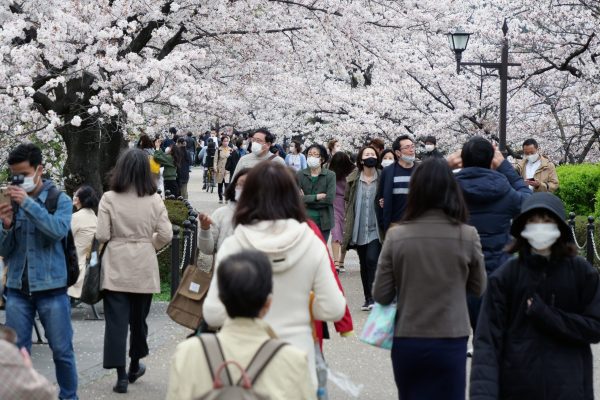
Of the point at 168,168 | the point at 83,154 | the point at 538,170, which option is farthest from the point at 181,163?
the point at 538,170

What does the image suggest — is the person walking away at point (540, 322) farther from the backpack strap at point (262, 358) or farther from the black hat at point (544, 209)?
the backpack strap at point (262, 358)

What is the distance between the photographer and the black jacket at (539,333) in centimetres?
455

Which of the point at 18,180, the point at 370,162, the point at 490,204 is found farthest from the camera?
the point at 370,162

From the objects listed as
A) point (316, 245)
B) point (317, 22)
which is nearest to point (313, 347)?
point (316, 245)

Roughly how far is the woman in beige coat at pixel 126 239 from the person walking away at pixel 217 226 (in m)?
1.30

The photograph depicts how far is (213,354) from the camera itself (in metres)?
3.69

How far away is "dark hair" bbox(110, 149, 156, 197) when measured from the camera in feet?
25.0

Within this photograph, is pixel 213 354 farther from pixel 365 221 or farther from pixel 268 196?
pixel 365 221

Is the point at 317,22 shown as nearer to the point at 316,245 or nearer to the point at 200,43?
the point at 200,43

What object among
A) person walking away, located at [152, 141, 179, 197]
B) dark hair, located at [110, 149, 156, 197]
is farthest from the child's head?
person walking away, located at [152, 141, 179, 197]

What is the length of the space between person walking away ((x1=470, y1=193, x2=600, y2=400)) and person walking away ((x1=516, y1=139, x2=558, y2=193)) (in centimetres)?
875

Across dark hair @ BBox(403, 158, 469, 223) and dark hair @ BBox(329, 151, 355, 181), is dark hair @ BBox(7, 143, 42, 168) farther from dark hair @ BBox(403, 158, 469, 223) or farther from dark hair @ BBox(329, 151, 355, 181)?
dark hair @ BBox(329, 151, 355, 181)

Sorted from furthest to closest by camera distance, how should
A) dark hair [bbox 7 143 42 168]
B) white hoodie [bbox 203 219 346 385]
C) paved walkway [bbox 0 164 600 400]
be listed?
paved walkway [bbox 0 164 600 400] → dark hair [bbox 7 143 42 168] → white hoodie [bbox 203 219 346 385]

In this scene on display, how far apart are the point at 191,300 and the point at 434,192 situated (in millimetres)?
2065
